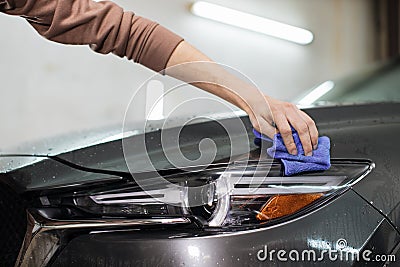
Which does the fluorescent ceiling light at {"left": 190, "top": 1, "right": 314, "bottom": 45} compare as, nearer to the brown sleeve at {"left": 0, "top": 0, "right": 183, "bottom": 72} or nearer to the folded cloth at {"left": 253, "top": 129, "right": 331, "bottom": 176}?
the brown sleeve at {"left": 0, "top": 0, "right": 183, "bottom": 72}

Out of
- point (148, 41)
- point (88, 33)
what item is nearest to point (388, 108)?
point (148, 41)

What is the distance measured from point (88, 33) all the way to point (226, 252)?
52 centimetres

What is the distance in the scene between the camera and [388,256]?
106 centimetres

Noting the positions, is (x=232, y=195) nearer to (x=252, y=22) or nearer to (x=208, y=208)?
(x=208, y=208)

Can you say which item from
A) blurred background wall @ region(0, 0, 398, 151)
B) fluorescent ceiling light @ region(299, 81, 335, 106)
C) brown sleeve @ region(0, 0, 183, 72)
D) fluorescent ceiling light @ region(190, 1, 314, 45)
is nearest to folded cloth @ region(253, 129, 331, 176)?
brown sleeve @ region(0, 0, 183, 72)

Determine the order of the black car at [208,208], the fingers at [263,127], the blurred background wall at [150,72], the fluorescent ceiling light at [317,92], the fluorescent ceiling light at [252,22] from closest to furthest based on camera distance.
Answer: the black car at [208,208]
the fingers at [263,127]
the fluorescent ceiling light at [317,92]
the blurred background wall at [150,72]
the fluorescent ceiling light at [252,22]

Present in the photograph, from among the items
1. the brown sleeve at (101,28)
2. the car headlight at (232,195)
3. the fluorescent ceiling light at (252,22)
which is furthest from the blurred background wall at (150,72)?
the car headlight at (232,195)

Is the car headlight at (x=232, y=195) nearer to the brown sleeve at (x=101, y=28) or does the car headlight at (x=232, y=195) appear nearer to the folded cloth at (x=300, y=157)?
the folded cloth at (x=300, y=157)

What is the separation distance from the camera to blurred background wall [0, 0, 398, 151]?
3422 mm

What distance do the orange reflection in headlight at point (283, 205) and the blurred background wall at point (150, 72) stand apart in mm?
1355

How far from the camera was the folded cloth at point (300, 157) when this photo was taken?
1089 millimetres

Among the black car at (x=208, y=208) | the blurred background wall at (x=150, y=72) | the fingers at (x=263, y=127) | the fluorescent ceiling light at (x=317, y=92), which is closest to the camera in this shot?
the black car at (x=208, y=208)

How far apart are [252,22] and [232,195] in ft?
11.7

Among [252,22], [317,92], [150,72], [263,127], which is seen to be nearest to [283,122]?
[263,127]
